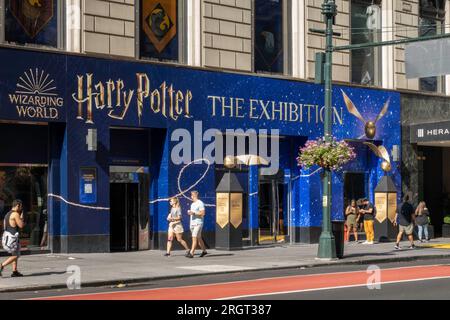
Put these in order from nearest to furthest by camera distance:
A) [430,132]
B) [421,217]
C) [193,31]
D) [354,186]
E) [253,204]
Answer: [193,31], [253,204], [421,217], [354,186], [430,132]

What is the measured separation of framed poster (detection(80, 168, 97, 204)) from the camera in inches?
967

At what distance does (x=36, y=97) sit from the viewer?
23609 mm

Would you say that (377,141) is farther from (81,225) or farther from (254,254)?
(81,225)

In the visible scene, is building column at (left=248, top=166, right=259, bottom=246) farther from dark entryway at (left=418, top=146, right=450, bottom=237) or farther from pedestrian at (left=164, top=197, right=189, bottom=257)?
dark entryway at (left=418, top=146, right=450, bottom=237)

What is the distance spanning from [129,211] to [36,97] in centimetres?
508

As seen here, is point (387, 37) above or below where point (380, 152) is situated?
above

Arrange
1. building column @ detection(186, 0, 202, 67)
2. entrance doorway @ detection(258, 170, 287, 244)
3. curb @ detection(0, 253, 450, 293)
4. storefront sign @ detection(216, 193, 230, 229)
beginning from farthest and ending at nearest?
entrance doorway @ detection(258, 170, 287, 244)
building column @ detection(186, 0, 202, 67)
storefront sign @ detection(216, 193, 230, 229)
curb @ detection(0, 253, 450, 293)

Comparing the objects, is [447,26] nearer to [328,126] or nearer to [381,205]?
[381,205]

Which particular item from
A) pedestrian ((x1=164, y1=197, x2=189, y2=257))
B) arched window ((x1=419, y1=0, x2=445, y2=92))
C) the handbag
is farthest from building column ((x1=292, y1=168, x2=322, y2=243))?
the handbag

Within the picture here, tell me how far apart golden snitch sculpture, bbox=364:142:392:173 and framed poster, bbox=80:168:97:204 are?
1217 cm

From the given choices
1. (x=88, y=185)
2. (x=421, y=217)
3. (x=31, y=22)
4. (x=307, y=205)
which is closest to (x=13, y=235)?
(x=88, y=185)

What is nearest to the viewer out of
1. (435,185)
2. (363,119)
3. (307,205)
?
(307,205)

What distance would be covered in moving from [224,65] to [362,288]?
1344 centimetres

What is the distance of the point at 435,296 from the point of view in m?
14.2
